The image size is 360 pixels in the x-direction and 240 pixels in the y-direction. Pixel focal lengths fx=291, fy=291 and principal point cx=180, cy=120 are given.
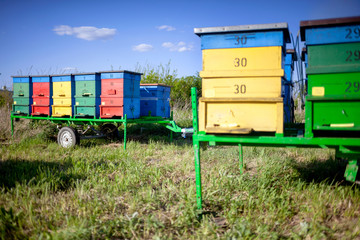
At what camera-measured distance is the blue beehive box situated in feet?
28.3

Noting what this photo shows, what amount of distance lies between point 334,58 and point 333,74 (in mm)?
156

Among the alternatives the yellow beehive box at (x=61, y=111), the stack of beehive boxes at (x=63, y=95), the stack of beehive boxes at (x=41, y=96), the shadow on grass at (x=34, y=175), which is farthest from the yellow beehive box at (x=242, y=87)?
the stack of beehive boxes at (x=41, y=96)

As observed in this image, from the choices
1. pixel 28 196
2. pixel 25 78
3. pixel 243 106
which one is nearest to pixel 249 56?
pixel 243 106

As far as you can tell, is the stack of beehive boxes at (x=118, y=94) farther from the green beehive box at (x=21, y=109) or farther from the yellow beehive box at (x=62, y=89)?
the green beehive box at (x=21, y=109)

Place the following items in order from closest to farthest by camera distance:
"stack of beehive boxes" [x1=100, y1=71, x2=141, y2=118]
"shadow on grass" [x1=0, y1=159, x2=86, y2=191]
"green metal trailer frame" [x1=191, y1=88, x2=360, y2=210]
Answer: "green metal trailer frame" [x1=191, y1=88, x2=360, y2=210], "shadow on grass" [x1=0, y1=159, x2=86, y2=191], "stack of beehive boxes" [x1=100, y1=71, x2=141, y2=118]

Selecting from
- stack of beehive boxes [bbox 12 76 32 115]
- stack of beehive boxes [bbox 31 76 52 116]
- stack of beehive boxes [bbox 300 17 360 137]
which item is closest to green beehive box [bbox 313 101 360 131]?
stack of beehive boxes [bbox 300 17 360 137]

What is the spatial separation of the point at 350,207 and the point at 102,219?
284 cm

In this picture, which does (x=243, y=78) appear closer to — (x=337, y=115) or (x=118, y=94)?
(x=337, y=115)

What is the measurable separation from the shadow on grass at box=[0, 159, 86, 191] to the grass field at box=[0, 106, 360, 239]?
0.02 m

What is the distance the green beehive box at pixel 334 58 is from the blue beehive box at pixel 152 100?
6.05 m

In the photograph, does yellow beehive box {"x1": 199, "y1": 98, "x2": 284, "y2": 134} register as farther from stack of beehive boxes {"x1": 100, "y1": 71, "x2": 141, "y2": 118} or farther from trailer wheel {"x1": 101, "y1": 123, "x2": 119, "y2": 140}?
trailer wheel {"x1": 101, "y1": 123, "x2": 119, "y2": 140}

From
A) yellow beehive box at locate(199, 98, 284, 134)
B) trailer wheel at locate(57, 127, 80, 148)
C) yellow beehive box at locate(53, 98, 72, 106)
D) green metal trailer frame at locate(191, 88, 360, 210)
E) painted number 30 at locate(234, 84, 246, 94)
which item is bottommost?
trailer wheel at locate(57, 127, 80, 148)

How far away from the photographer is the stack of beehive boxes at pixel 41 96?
8516mm

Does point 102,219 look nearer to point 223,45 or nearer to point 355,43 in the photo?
point 223,45
